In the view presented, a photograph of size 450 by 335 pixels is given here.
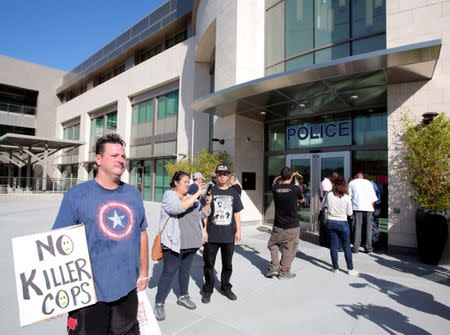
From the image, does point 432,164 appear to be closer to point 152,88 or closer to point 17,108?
point 152,88

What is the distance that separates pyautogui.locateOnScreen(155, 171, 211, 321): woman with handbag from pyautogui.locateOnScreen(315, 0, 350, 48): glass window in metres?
7.58

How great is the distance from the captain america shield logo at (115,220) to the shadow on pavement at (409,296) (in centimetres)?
A: 383

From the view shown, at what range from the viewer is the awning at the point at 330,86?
589cm

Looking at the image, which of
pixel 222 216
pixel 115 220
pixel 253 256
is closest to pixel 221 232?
pixel 222 216

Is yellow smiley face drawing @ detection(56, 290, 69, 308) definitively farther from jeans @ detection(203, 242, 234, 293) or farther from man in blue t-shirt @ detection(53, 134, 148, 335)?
jeans @ detection(203, 242, 234, 293)

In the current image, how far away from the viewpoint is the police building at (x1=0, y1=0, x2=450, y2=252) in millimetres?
6816

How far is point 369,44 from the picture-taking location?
839cm

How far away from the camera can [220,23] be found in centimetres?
1192

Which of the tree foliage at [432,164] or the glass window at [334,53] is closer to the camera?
the tree foliage at [432,164]

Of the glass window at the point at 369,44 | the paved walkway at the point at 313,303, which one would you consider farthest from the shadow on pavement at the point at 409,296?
the glass window at the point at 369,44

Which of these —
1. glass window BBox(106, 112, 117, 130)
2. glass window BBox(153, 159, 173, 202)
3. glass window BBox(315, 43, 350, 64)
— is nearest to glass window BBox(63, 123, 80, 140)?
glass window BBox(106, 112, 117, 130)

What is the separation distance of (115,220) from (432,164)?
637 cm

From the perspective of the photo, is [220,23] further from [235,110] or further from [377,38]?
[377,38]

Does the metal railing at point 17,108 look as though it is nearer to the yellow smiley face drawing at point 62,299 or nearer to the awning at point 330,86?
the awning at point 330,86
